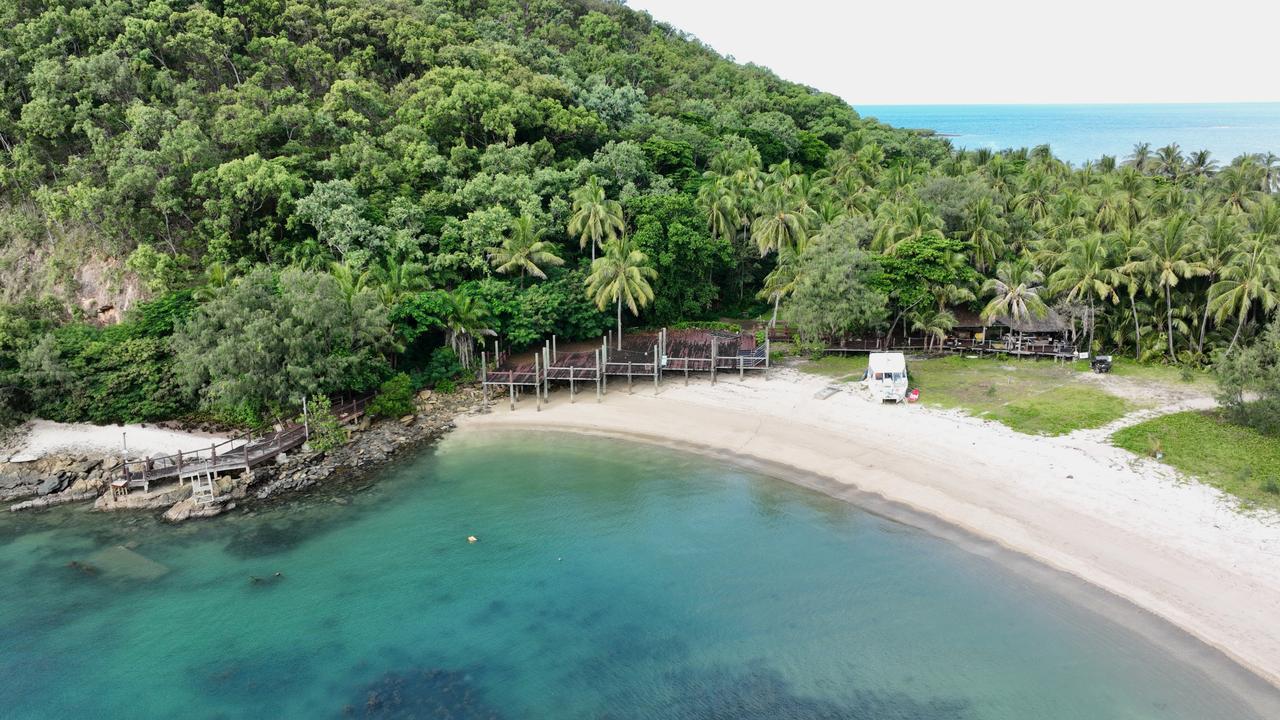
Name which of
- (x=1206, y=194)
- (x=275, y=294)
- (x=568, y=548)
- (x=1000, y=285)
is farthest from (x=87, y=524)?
(x=1206, y=194)

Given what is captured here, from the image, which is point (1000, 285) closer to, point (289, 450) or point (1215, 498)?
point (1215, 498)

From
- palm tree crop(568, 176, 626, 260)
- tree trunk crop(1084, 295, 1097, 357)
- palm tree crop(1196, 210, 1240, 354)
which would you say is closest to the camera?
palm tree crop(1196, 210, 1240, 354)

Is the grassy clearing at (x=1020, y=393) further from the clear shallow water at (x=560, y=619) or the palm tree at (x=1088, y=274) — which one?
the clear shallow water at (x=560, y=619)

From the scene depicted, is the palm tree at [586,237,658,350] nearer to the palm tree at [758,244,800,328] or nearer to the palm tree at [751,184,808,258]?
the palm tree at [758,244,800,328]

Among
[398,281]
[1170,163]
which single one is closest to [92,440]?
[398,281]

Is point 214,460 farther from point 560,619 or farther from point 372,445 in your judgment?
point 560,619

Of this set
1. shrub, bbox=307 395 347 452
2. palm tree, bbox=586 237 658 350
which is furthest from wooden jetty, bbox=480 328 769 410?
shrub, bbox=307 395 347 452
